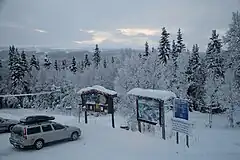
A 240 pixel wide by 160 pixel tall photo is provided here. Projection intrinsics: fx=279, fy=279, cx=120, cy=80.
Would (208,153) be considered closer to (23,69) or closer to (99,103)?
(99,103)

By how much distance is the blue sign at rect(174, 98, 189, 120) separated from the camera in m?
7.22

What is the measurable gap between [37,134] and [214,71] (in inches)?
631

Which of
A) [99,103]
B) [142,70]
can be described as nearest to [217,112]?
[142,70]

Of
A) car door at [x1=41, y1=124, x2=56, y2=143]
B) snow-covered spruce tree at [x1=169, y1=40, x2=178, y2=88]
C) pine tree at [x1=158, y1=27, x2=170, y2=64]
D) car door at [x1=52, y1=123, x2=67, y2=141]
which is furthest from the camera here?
snow-covered spruce tree at [x1=169, y1=40, x2=178, y2=88]

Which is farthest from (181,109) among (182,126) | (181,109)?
(182,126)

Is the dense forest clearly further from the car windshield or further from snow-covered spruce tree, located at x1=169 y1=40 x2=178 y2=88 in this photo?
the car windshield

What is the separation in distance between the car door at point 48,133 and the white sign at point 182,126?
3.31m

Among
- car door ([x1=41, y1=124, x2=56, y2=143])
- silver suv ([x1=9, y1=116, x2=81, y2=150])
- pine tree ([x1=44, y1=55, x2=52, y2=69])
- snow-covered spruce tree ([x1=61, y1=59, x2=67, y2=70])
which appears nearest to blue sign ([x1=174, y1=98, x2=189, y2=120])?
silver suv ([x1=9, y1=116, x2=81, y2=150])

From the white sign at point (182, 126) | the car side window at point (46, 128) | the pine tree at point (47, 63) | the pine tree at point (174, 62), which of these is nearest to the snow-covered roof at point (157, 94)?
the white sign at point (182, 126)

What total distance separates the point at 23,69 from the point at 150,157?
2076 centimetres

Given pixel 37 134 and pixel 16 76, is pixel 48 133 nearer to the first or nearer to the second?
pixel 37 134

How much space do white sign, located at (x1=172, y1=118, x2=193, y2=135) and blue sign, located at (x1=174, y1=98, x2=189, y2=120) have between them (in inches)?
4.1

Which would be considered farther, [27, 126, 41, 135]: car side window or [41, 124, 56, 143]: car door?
[41, 124, 56, 143]: car door

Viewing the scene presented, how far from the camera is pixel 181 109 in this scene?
729 centimetres
